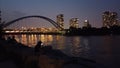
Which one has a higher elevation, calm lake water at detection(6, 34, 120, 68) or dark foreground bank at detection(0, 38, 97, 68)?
dark foreground bank at detection(0, 38, 97, 68)

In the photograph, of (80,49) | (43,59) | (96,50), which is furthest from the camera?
(80,49)

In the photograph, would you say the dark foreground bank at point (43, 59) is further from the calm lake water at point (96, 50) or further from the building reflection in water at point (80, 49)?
the building reflection in water at point (80, 49)

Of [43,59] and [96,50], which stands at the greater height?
[43,59]

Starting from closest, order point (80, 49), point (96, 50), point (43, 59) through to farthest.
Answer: point (43, 59), point (96, 50), point (80, 49)

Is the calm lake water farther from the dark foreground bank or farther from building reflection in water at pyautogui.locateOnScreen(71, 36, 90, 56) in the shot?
the dark foreground bank

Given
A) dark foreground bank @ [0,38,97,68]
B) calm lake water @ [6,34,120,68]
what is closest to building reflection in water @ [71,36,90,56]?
calm lake water @ [6,34,120,68]

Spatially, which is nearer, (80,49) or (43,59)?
(43,59)

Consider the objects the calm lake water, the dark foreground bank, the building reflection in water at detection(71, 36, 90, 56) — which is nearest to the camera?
the dark foreground bank

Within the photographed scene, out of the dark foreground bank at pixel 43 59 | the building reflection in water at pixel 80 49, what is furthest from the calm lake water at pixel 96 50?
the dark foreground bank at pixel 43 59

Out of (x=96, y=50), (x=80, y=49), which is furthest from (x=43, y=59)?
(x=80, y=49)

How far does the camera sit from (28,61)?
14.9 m

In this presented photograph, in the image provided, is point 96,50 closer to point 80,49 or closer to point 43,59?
point 80,49

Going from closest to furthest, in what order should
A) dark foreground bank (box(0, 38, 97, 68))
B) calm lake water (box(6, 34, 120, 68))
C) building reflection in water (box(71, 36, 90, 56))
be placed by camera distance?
dark foreground bank (box(0, 38, 97, 68)), calm lake water (box(6, 34, 120, 68)), building reflection in water (box(71, 36, 90, 56))

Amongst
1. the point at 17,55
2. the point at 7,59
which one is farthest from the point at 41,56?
the point at 7,59
